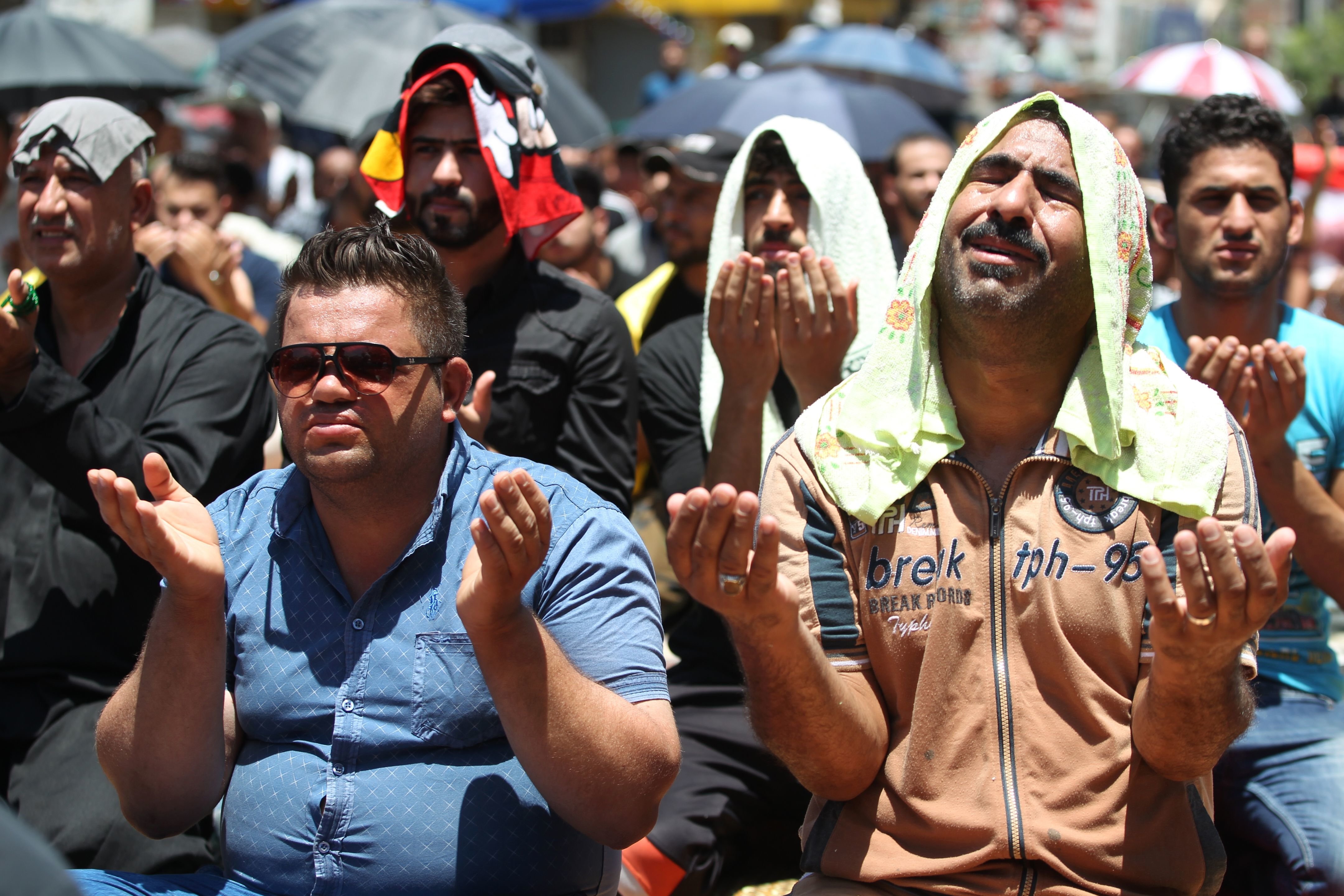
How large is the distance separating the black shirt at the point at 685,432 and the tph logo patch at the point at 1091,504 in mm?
1287

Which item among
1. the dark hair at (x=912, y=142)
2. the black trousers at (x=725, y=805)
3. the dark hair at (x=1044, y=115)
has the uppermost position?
the dark hair at (x=912, y=142)

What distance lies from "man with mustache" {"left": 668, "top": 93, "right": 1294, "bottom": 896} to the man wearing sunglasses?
1.06 ft

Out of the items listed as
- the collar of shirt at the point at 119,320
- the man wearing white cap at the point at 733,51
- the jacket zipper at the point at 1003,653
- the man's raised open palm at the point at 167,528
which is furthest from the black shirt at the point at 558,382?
the man wearing white cap at the point at 733,51

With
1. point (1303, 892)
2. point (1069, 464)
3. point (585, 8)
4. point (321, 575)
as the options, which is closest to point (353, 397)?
point (321, 575)

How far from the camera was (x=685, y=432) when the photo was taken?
12.7ft

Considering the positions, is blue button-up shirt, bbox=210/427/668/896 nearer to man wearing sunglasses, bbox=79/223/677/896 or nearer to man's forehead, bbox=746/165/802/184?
man wearing sunglasses, bbox=79/223/677/896

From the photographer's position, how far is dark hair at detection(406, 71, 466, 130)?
384cm

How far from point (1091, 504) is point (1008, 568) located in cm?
21

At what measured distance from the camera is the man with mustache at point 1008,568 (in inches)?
92.3

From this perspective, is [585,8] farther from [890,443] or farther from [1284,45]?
[1284,45]

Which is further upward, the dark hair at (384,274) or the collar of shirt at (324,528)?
the dark hair at (384,274)

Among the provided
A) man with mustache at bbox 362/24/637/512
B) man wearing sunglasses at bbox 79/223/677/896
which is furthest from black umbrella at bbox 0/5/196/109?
man wearing sunglasses at bbox 79/223/677/896

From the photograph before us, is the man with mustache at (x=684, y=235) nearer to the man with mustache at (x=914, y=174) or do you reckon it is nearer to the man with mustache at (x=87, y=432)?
the man with mustache at (x=914, y=174)

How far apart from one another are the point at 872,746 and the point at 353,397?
1220mm
